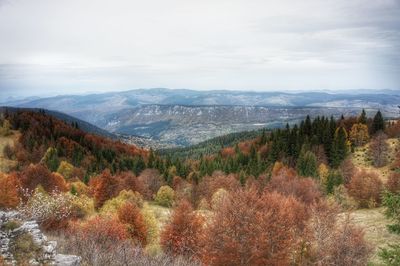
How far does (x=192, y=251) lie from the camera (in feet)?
139

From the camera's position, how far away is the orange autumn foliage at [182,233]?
145ft

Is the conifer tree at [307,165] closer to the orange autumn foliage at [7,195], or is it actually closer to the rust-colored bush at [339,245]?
the rust-colored bush at [339,245]

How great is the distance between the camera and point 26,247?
844 inches

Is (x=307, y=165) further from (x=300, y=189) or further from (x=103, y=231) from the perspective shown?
(x=103, y=231)

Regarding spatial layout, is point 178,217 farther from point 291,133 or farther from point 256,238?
point 291,133

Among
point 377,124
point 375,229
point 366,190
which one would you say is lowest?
point 375,229

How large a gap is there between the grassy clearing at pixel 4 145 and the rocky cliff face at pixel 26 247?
4717 inches

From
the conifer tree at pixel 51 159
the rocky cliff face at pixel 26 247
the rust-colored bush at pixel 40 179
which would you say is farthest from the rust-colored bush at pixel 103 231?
the conifer tree at pixel 51 159

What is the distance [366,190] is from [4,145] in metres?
154

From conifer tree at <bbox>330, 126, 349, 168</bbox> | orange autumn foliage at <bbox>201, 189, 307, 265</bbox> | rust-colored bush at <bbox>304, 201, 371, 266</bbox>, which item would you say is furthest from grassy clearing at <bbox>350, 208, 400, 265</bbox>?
conifer tree at <bbox>330, 126, 349, 168</bbox>

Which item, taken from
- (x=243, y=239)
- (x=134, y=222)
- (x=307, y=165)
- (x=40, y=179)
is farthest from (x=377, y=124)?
(x=243, y=239)

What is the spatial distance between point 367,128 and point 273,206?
107203 millimetres

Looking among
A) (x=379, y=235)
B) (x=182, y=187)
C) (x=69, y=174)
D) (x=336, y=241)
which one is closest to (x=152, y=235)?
(x=336, y=241)

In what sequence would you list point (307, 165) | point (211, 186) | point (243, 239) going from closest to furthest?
1. point (243, 239)
2. point (211, 186)
3. point (307, 165)
